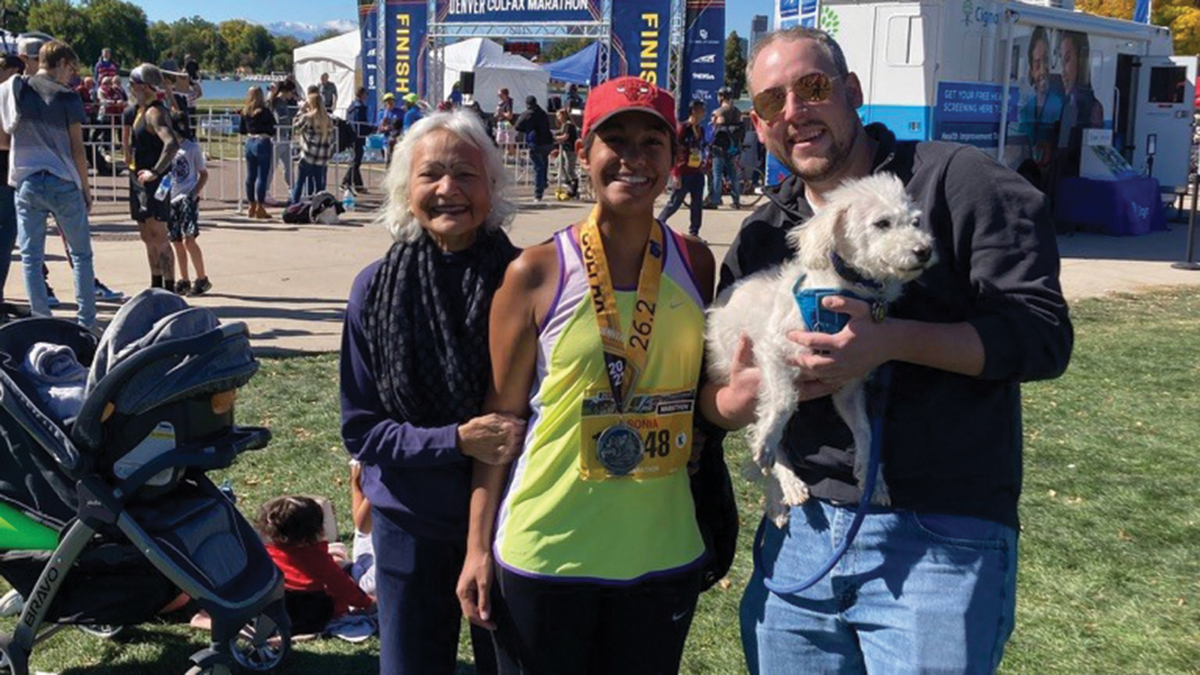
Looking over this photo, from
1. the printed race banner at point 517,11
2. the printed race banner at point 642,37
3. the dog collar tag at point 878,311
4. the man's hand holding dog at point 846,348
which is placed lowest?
the man's hand holding dog at point 846,348

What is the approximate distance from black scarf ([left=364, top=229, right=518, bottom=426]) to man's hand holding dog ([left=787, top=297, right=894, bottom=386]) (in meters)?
0.79

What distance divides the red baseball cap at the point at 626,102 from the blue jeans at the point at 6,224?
26.3ft

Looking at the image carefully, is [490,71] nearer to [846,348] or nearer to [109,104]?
[109,104]

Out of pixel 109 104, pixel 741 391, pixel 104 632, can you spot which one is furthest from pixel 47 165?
pixel 109 104

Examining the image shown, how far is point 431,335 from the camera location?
2.71 m

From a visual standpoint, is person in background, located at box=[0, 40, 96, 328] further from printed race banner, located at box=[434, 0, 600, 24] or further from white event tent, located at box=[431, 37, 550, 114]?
white event tent, located at box=[431, 37, 550, 114]

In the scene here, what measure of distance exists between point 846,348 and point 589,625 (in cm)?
86

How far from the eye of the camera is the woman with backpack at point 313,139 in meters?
17.2

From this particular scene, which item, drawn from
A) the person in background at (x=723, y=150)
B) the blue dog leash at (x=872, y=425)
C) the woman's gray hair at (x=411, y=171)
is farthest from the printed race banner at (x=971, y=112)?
the blue dog leash at (x=872, y=425)

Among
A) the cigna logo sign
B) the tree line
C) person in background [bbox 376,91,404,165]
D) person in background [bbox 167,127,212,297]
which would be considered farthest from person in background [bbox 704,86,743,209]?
the tree line

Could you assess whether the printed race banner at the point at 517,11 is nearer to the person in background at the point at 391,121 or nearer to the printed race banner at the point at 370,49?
the printed race banner at the point at 370,49

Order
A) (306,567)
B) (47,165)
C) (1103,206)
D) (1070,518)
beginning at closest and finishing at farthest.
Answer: (306,567), (1070,518), (47,165), (1103,206)

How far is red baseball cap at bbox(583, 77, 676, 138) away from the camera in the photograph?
7.94ft

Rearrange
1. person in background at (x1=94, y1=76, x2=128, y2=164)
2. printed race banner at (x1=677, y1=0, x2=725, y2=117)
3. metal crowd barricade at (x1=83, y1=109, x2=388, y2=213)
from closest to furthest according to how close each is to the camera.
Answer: metal crowd barricade at (x1=83, y1=109, x2=388, y2=213) < person in background at (x1=94, y1=76, x2=128, y2=164) < printed race banner at (x1=677, y1=0, x2=725, y2=117)
